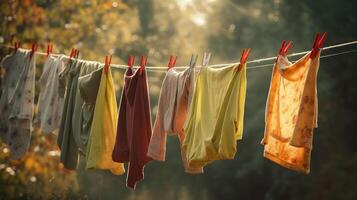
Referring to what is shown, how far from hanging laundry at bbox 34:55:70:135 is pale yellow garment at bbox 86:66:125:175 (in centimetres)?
48

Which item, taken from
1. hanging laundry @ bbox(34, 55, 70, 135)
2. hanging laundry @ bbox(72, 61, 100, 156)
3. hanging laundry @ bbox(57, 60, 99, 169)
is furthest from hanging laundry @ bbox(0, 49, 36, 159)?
hanging laundry @ bbox(72, 61, 100, 156)

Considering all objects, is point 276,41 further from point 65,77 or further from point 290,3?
point 65,77

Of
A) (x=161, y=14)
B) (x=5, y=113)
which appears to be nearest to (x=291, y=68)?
(x=5, y=113)

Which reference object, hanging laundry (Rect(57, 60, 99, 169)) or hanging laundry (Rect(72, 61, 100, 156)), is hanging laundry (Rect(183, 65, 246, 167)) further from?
hanging laundry (Rect(57, 60, 99, 169))

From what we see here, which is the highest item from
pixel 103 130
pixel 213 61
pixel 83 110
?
pixel 213 61

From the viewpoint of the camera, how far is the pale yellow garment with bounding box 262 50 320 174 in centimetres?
279

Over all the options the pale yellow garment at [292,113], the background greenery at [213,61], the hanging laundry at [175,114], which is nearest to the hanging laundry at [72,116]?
the hanging laundry at [175,114]

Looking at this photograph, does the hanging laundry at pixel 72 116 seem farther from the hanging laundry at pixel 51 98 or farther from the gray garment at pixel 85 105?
the hanging laundry at pixel 51 98

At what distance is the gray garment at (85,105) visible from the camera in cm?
385

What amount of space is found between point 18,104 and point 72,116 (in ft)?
2.01

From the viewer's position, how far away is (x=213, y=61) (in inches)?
497

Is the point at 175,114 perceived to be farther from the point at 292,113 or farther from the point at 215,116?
the point at 292,113

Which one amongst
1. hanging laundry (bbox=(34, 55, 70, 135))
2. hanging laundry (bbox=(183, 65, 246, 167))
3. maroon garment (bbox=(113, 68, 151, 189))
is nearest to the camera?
hanging laundry (bbox=(183, 65, 246, 167))

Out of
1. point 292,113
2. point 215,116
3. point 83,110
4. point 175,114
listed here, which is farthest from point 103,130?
point 292,113
